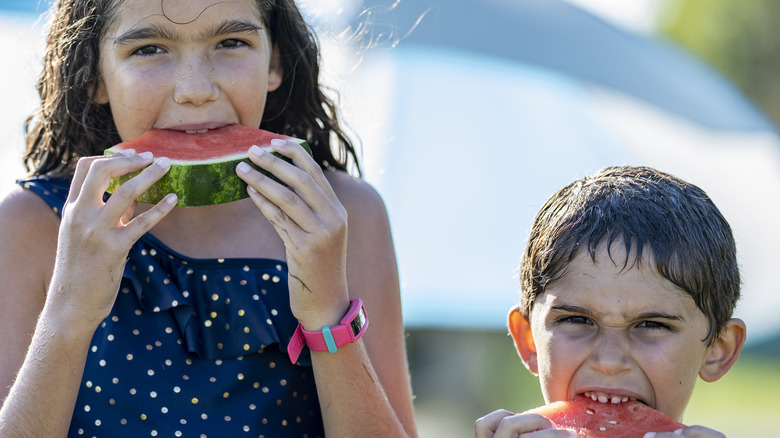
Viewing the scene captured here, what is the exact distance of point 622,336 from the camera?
2574mm

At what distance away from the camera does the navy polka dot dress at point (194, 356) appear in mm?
2789

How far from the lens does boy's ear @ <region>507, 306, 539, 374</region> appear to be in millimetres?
2912

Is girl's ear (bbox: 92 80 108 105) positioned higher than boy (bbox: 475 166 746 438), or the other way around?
girl's ear (bbox: 92 80 108 105)

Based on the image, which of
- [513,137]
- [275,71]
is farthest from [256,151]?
[513,137]

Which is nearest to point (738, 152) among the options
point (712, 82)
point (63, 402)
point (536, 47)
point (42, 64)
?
point (712, 82)

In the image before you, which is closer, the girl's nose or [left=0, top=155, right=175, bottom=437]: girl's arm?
[left=0, top=155, right=175, bottom=437]: girl's arm

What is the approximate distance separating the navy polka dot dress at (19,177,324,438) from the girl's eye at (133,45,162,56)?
540mm

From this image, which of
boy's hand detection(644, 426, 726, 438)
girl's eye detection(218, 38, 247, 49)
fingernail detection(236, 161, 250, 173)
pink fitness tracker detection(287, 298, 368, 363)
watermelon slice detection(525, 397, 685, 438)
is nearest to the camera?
boy's hand detection(644, 426, 726, 438)

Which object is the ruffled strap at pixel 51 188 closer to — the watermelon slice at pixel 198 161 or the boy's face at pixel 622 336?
the watermelon slice at pixel 198 161

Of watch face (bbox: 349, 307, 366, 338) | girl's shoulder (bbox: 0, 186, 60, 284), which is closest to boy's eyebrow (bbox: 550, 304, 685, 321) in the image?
watch face (bbox: 349, 307, 366, 338)

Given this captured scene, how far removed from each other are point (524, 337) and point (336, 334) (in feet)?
2.00

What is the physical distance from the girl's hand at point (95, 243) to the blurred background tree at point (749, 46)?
2875 cm

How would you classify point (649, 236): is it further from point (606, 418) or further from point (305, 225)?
point (305, 225)

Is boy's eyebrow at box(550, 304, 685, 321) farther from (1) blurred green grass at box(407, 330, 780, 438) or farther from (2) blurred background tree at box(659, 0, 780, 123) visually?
(2) blurred background tree at box(659, 0, 780, 123)
